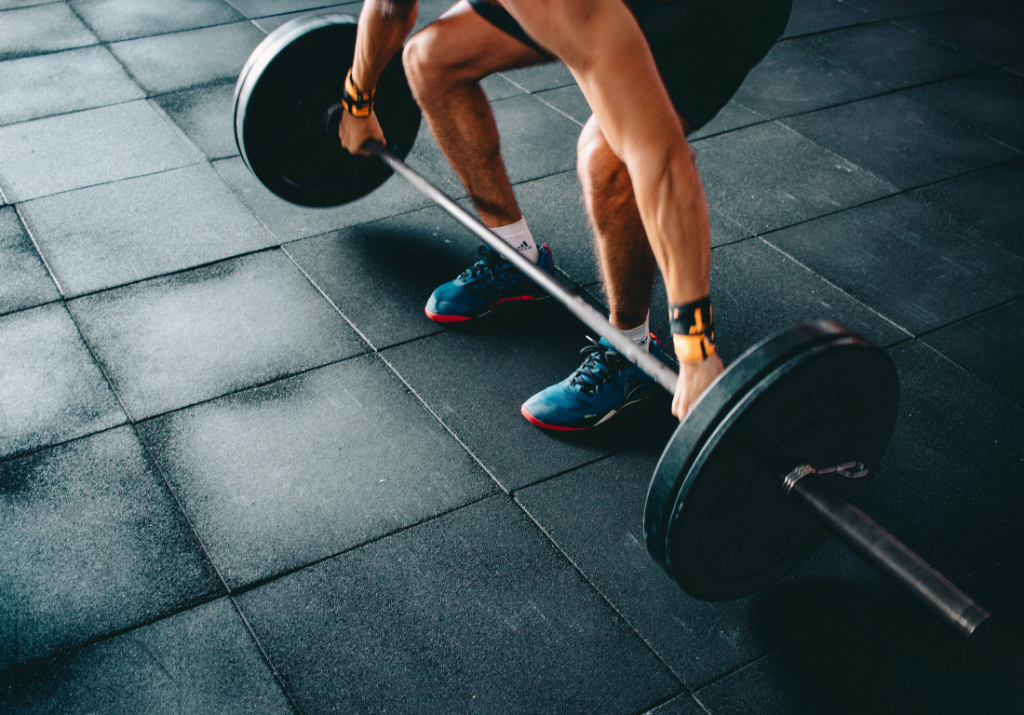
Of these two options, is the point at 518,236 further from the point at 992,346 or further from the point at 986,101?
the point at 986,101

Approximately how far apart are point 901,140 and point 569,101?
1.25 metres

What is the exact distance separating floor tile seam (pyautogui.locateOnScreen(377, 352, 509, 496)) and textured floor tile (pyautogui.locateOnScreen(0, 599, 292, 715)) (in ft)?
1.85

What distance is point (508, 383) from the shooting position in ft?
6.47

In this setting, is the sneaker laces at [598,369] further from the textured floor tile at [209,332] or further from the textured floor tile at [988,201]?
the textured floor tile at [988,201]

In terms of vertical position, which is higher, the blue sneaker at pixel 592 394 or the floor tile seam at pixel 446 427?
the blue sneaker at pixel 592 394

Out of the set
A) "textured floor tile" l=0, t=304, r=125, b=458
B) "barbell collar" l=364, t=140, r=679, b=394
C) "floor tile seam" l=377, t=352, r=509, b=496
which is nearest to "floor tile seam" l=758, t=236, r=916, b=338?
"barbell collar" l=364, t=140, r=679, b=394

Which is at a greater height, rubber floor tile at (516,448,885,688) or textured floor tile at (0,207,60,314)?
rubber floor tile at (516,448,885,688)

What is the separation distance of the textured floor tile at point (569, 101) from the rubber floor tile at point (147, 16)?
1.56 meters

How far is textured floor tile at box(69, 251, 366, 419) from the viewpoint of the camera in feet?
6.39

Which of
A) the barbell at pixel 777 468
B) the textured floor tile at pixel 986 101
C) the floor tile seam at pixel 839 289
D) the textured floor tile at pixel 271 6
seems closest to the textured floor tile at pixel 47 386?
the barbell at pixel 777 468

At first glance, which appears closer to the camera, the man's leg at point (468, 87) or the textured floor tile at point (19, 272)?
the man's leg at point (468, 87)

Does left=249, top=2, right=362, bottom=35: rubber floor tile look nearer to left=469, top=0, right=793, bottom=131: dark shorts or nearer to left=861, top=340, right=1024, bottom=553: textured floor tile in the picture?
left=469, top=0, right=793, bottom=131: dark shorts

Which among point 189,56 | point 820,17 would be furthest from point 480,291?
point 820,17

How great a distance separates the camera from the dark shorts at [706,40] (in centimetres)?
159
